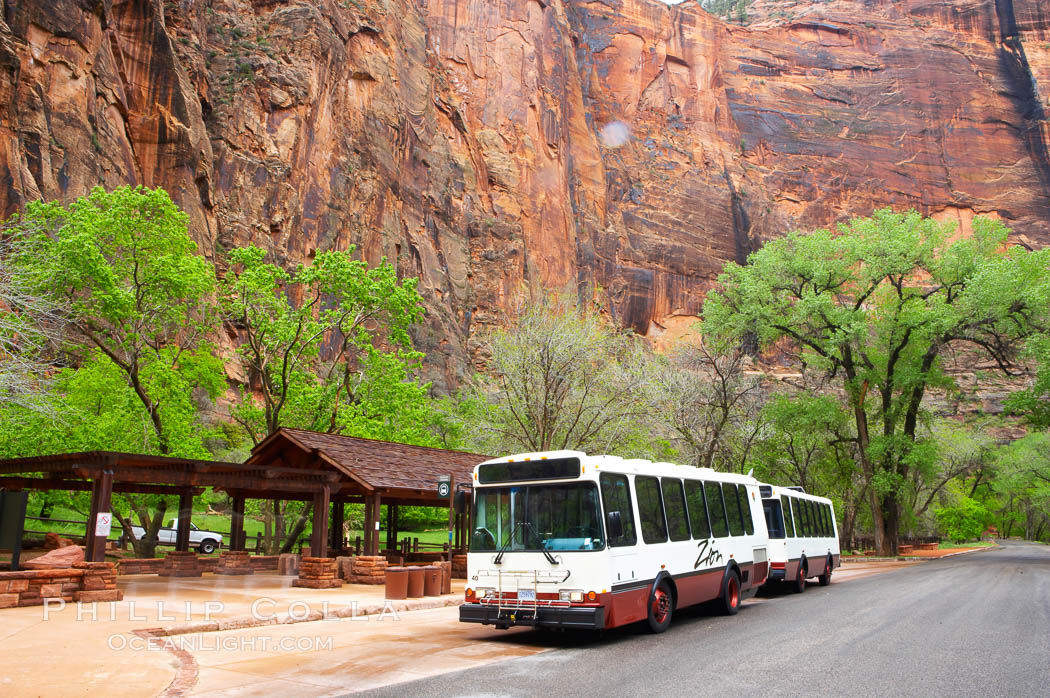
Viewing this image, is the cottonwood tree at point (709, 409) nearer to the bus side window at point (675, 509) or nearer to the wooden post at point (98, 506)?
the bus side window at point (675, 509)

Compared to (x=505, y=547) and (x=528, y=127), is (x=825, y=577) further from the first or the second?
(x=528, y=127)

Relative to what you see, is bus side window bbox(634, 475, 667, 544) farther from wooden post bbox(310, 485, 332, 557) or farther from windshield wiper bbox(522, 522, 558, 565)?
wooden post bbox(310, 485, 332, 557)

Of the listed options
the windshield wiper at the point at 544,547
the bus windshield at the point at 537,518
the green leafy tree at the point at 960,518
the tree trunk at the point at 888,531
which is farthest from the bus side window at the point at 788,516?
the green leafy tree at the point at 960,518

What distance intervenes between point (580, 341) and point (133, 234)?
1557 cm

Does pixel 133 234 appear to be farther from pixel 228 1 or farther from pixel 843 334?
pixel 228 1

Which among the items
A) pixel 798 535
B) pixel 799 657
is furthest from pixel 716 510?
pixel 798 535

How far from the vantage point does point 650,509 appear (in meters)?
11.4

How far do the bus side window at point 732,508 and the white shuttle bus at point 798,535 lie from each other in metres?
2.34

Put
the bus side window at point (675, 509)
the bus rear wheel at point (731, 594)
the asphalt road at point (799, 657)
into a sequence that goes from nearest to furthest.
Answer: the asphalt road at point (799, 657), the bus side window at point (675, 509), the bus rear wheel at point (731, 594)

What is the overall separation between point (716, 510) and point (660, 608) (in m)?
2.79

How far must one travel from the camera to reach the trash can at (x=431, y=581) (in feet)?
56.3

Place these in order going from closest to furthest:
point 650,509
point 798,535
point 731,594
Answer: point 650,509, point 731,594, point 798,535

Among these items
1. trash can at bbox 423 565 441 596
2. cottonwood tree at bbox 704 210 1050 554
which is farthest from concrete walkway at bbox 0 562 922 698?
cottonwood tree at bbox 704 210 1050 554

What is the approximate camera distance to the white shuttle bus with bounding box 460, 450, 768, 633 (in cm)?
998
